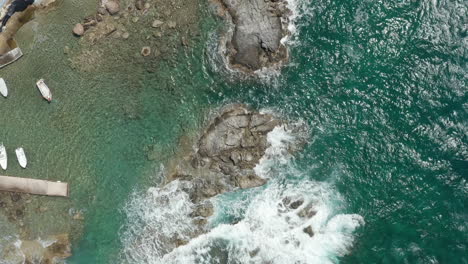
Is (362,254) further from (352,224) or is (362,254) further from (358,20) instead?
(358,20)

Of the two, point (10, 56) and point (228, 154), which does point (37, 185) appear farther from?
point (228, 154)


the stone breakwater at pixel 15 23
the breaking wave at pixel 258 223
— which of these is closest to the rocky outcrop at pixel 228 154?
the breaking wave at pixel 258 223

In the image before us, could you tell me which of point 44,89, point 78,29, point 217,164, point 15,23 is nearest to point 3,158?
point 44,89

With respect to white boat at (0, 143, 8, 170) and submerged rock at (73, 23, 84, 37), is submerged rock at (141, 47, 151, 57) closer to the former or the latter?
submerged rock at (73, 23, 84, 37)

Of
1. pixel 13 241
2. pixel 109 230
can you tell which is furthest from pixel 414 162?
pixel 13 241

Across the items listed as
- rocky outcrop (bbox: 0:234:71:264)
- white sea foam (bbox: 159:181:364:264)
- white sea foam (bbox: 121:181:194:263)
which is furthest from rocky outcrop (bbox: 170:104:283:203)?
rocky outcrop (bbox: 0:234:71:264)
